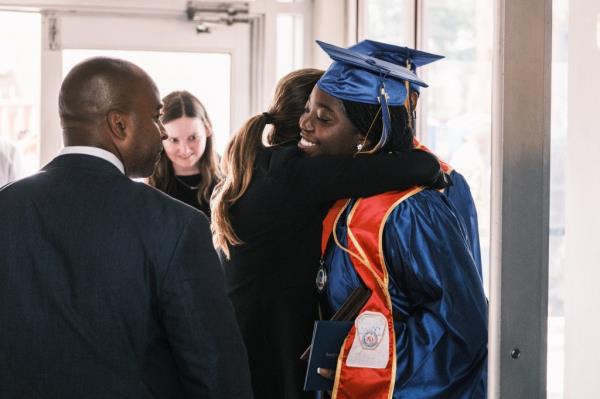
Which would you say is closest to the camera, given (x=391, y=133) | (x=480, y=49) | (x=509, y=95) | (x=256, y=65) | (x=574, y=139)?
(x=509, y=95)

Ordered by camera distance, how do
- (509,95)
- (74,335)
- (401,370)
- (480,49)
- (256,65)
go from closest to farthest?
(509,95) → (74,335) → (401,370) → (480,49) → (256,65)

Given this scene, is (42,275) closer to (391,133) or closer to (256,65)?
(391,133)

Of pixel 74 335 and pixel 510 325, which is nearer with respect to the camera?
pixel 510 325

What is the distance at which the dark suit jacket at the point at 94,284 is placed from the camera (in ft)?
4.50

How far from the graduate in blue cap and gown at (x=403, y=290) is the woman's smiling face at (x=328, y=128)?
2.0 inches

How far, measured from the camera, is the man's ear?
1.43m

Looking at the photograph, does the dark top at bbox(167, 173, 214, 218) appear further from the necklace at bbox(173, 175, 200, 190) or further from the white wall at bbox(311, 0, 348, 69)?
the white wall at bbox(311, 0, 348, 69)

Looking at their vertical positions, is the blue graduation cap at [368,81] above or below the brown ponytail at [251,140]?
above

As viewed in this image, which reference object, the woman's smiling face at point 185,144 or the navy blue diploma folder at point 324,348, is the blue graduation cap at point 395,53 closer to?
the navy blue diploma folder at point 324,348

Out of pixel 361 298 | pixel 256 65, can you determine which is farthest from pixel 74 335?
pixel 256 65

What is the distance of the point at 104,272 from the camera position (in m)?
1.37

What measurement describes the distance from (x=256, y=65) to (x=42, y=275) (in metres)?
3.07

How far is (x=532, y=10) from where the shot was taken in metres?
1.23

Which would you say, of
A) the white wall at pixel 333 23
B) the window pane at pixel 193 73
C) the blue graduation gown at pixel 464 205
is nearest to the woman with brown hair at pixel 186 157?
the window pane at pixel 193 73
